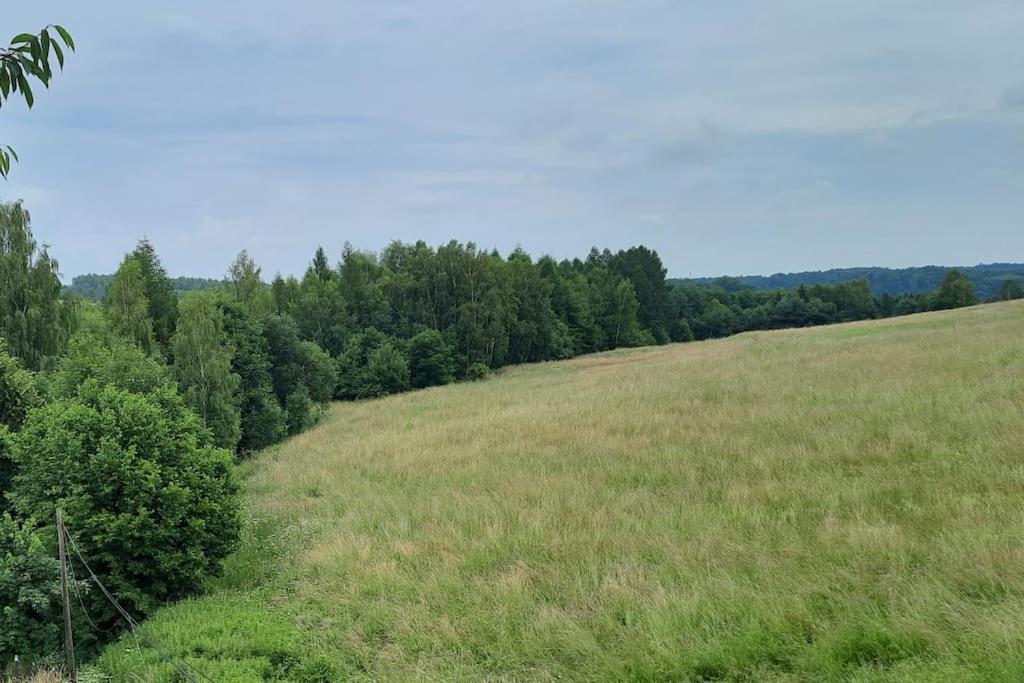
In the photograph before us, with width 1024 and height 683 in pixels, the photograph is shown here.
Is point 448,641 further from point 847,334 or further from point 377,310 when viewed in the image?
point 377,310

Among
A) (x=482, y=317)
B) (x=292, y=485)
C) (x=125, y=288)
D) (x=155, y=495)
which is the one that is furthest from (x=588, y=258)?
(x=155, y=495)

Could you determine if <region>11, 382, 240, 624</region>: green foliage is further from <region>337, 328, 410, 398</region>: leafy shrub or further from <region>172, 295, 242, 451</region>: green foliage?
<region>337, 328, 410, 398</region>: leafy shrub

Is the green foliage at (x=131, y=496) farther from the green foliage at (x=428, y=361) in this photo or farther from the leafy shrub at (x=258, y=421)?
the green foliage at (x=428, y=361)

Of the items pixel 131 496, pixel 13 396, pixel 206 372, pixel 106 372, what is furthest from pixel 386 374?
pixel 131 496

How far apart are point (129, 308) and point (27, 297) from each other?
3.86 metres

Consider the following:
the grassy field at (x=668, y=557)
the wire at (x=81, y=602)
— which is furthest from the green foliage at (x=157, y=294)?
the wire at (x=81, y=602)

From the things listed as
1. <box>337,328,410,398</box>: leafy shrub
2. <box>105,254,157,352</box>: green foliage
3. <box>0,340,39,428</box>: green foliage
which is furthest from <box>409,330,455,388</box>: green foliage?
<box>0,340,39,428</box>: green foliage

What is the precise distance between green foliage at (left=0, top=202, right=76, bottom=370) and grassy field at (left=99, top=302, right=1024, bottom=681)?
63.5 feet

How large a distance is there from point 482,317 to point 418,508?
42.8 m

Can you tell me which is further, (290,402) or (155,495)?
(290,402)

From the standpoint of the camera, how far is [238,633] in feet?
24.7

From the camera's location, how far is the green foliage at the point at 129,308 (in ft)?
93.2

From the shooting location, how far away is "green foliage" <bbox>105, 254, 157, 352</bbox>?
28.4 metres

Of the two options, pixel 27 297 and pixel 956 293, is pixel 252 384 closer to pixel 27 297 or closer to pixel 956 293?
pixel 27 297
